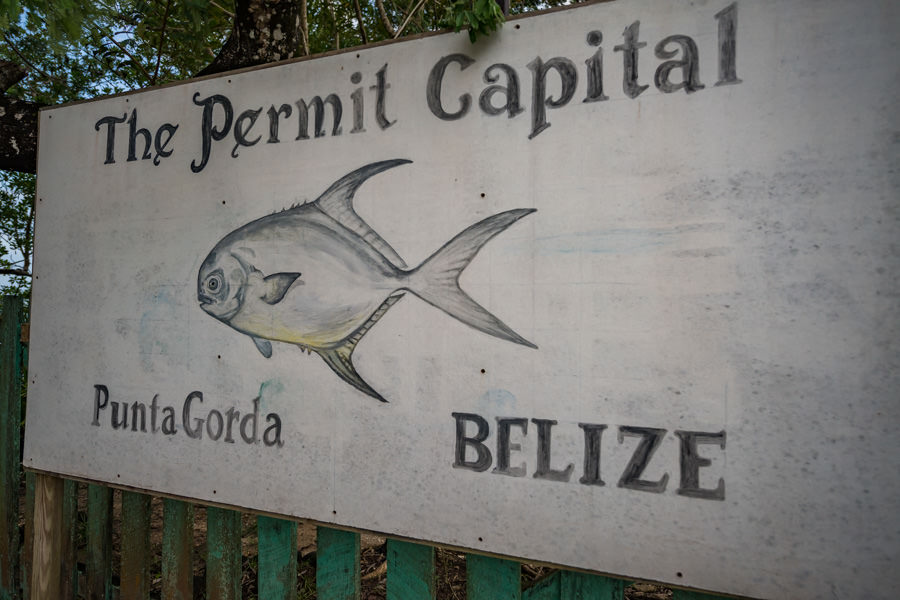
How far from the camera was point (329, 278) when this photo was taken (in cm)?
183

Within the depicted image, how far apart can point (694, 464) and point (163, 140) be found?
6.46 ft

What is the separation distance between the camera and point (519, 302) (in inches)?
62.6

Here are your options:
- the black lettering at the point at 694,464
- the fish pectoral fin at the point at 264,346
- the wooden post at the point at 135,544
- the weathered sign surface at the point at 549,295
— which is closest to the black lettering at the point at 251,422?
the weathered sign surface at the point at 549,295

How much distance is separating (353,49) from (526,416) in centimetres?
119

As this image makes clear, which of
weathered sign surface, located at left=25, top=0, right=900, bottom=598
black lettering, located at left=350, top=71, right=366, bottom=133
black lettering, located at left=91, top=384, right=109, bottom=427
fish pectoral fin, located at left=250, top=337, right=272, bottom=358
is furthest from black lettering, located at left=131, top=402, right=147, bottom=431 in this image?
black lettering, located at left=350, top=71, right=366, bottom=133

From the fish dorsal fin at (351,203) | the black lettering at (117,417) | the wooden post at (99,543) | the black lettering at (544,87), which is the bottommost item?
the wooden post at (99,543)

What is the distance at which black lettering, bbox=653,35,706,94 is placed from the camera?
1.45 m

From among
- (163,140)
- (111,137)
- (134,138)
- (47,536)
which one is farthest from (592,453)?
(47,536)

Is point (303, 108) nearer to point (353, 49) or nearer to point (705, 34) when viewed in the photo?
point (353, 49)

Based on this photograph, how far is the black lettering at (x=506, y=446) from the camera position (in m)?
1.58

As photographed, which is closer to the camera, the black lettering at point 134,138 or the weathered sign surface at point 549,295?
the weathered sign surface at point 549,295

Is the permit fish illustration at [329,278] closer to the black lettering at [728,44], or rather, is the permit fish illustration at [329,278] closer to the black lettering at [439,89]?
the black lettering at [439,89]

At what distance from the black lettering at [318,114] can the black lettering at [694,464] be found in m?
1.28

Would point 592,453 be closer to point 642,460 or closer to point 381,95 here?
point 642,460
